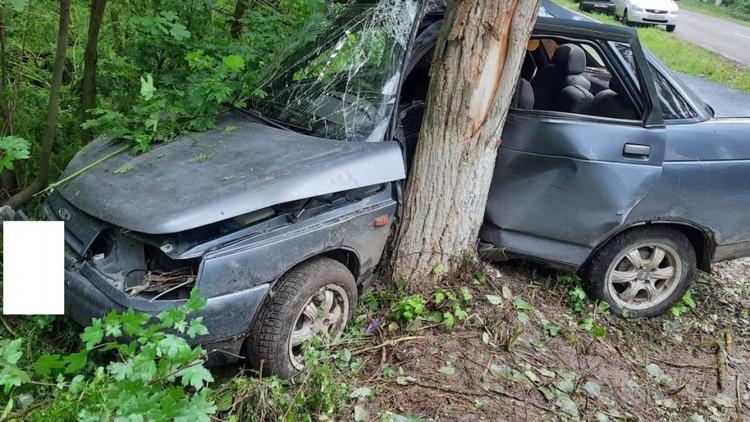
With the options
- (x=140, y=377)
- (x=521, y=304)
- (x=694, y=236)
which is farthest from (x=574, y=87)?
(x=140, y=377)

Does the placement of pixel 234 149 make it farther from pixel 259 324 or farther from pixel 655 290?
pixel 655 290

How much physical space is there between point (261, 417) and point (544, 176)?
2107mm

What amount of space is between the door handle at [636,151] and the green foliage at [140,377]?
257 cm

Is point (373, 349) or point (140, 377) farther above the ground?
point (140, 377)

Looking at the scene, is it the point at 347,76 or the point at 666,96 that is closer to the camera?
the point at 347,76

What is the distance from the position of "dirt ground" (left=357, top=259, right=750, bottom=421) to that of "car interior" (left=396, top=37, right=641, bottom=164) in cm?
109

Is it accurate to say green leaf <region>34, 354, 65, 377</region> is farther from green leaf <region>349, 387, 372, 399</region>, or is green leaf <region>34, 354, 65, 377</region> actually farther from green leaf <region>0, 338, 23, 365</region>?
green leaf <region>349, 387, 372, 399</region>

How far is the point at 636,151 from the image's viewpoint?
354 cm

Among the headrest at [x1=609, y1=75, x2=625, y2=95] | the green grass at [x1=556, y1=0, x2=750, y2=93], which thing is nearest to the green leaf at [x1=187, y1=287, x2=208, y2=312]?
the headrest at [x1=609, y1=75, x2=625, y2=95]

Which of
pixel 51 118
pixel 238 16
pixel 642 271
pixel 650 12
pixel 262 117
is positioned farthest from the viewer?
pixel 650 12

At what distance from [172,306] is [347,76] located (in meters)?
1.75

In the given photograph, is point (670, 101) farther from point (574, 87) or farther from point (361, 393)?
point (361, 393)

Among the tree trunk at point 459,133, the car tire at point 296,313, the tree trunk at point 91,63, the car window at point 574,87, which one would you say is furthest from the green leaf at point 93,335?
the car window at point 574,87

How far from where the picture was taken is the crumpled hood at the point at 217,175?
2613mm
